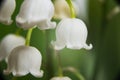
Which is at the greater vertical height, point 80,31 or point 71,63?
point 80,31

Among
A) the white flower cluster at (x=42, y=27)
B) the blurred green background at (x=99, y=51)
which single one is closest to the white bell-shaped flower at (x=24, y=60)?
the white flower cluster at (x=42, y=27)

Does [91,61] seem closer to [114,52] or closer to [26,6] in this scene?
[114,52]

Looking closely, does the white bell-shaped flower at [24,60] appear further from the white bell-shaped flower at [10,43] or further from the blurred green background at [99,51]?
the blurred green background at [99,51]

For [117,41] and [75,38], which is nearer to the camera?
[75,38]

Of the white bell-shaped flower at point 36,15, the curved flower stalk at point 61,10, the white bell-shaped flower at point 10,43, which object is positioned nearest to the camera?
the white bell-shaped flower at point 36,15

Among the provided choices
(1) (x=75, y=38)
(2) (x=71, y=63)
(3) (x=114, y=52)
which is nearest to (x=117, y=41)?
(3) (x=114, y=52)

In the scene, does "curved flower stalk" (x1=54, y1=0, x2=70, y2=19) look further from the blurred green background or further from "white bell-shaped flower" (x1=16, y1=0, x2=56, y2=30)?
"white bell-shaped flower" (x1=16, y1=0, x2=56, y2=30)
